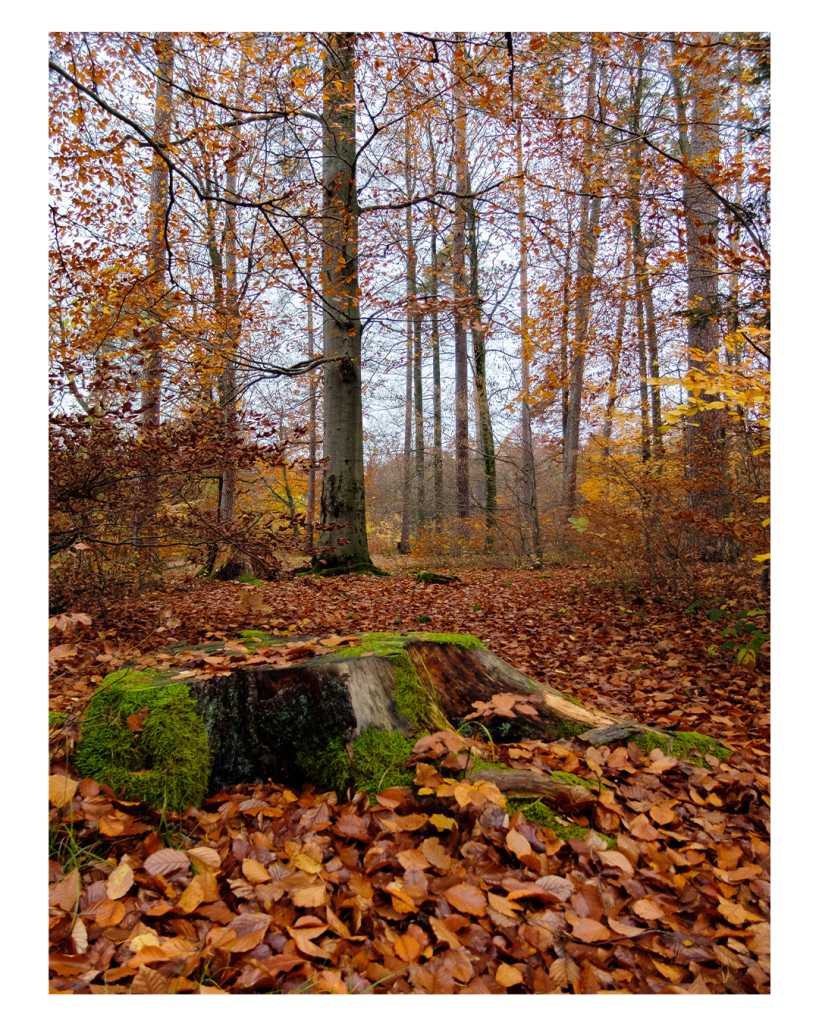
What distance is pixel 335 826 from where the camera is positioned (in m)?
1.85

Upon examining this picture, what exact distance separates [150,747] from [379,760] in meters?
0.89

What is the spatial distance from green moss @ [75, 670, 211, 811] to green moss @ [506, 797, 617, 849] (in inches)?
47.7

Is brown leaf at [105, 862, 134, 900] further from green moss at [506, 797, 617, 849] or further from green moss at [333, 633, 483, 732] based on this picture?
green moss at [506, 797, 617, 849]

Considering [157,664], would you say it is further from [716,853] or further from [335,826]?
[716,853]

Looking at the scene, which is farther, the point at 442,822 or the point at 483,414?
the point at 483,414

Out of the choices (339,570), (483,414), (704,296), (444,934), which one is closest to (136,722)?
(444,934)

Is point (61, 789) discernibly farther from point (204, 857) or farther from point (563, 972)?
point (563, 972)

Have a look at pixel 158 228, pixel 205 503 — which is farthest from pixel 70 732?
pixel 158 228

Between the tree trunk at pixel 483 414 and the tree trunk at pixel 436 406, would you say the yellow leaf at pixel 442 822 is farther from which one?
the tree trunk at pixel 483 414

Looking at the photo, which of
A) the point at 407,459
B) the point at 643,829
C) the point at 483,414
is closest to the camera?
the point at 643,829

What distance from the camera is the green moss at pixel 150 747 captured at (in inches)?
77.2

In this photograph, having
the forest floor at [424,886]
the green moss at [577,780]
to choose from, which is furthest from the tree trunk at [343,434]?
the green moss at [577,780]

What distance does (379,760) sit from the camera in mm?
2135

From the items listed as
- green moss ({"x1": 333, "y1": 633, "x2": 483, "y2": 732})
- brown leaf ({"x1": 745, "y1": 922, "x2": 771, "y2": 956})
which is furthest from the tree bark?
brown leaf ({"x1": 745, "y1": 922, "x2": 771, "y2": 956})
